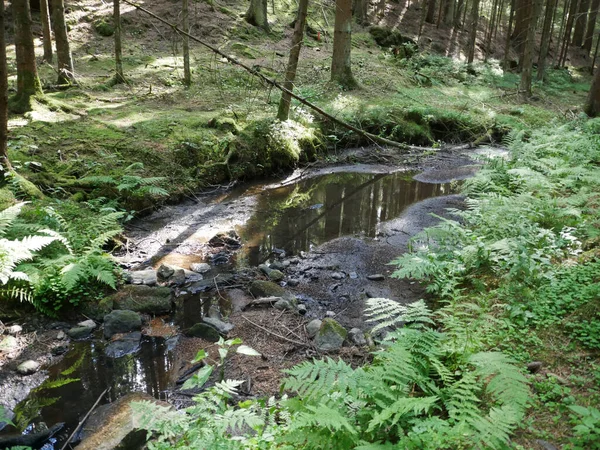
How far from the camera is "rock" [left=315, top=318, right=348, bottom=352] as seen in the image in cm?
538

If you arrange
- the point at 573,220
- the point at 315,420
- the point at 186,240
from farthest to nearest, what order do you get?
the point at 186,240
the point at 573,220
the point at 315,420

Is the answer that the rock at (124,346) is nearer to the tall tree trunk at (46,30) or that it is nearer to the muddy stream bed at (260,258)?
the muddy stream bed at (260,258)

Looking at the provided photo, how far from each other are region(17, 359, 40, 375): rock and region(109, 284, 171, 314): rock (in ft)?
4.24

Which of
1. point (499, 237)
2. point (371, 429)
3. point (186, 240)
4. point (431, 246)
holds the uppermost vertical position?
point (371, 429)

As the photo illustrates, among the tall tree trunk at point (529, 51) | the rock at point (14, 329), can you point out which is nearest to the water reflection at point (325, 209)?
the rock at point (14, 329)

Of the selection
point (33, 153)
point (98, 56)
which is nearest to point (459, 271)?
point (33, 153)

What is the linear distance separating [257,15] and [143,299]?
2078 cm

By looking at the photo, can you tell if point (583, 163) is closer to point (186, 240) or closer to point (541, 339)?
point (541, 339)

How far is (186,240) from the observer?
28.2 feet

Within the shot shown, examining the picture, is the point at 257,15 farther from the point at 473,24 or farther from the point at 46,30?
the point at 473,24

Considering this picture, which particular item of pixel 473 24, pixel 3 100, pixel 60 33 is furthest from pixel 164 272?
pixel 473 24

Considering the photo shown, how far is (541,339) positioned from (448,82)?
22.1 m

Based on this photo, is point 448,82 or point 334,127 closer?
point 334,127

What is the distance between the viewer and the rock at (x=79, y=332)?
5.73m
